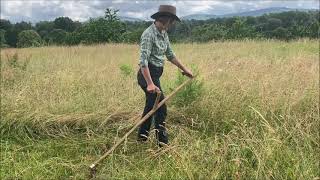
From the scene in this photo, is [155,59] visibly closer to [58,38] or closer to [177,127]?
[177,127]

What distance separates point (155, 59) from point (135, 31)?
19.5 metres

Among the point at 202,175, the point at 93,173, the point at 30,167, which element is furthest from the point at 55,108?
the point at 202,175

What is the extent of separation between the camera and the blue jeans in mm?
4727

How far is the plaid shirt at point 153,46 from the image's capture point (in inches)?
176

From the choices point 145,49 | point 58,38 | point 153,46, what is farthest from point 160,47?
point 58,38

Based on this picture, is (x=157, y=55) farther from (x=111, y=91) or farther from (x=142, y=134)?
(x=111, y=91)

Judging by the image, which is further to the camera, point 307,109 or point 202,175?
point 307,109

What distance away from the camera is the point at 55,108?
19.9 ft

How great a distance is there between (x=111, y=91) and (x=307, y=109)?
290cm

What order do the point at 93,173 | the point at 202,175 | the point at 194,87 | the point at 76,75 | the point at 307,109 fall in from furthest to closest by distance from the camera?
the point at 76,75
the point at 194,87
the point at 307,109
the point at 93,173
the point at 202,175

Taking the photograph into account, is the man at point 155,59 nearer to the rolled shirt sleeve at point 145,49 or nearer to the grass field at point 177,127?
the rolled shirt sleeve at point 145,49

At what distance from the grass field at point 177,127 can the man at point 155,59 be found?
8.1 inches

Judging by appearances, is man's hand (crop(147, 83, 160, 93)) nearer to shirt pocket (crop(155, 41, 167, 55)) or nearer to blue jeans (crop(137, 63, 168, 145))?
blue jeans (crop(137, 63, 168, 145))

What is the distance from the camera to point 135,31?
24.0 m
